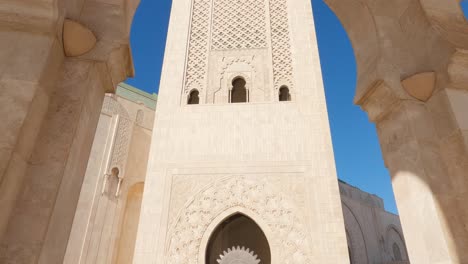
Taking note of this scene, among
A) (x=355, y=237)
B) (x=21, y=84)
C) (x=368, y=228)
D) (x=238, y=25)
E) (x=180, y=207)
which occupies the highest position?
(x=238, y=25)

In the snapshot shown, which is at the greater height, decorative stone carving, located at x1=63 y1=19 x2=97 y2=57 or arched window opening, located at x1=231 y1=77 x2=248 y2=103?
arched window opening, located at x1=231 y1=77 x2=248 y2=103

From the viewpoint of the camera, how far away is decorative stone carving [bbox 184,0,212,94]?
6.77 meters

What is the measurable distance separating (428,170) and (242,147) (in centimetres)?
440

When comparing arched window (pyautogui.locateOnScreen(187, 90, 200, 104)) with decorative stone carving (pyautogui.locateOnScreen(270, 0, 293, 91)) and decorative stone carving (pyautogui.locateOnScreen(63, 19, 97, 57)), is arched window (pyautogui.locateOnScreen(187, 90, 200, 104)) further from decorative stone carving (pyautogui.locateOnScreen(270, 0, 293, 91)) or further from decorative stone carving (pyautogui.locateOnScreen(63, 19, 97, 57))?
decorative stone carving (pyautogui.locateOnScreen(63, 19, 97, 57))

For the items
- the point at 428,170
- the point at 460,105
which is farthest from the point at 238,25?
the point at 428,170

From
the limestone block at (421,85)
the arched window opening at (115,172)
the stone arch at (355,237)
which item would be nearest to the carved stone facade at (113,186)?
the arched window opening at (115,172)

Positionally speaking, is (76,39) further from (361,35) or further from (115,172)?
(115,172)

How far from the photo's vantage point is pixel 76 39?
53.6 inches

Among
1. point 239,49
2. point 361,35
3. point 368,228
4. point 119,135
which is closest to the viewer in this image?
point 361,35

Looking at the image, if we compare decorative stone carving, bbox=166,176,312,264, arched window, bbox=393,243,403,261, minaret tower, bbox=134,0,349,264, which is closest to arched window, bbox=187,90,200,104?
minaret tower, bbox=134,0,349,264

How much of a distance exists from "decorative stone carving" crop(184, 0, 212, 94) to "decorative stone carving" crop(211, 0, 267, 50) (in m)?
0.20

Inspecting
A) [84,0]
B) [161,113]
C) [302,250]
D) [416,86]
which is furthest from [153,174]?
[416,86]

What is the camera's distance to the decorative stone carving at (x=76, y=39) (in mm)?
1338

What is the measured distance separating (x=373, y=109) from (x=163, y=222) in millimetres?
4273
